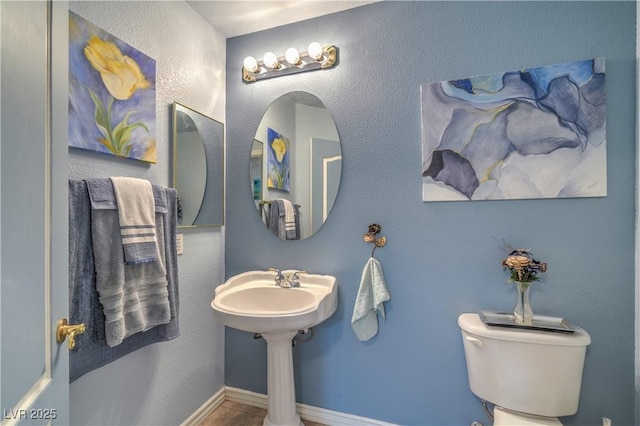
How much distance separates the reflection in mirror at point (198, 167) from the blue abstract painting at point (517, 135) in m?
1.23

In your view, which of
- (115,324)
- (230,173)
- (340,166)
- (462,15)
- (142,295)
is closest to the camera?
(115,324)

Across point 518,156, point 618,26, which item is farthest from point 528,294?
point 618,26

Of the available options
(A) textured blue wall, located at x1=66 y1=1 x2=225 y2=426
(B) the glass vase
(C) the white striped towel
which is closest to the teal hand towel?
(B) the glass vase

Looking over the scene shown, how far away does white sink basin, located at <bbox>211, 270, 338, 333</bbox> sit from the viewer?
1.41 meters

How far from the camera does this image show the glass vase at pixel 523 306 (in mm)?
1398

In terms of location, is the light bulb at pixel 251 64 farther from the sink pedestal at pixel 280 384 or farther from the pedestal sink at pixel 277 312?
the sink pedestal at pixel 280 384

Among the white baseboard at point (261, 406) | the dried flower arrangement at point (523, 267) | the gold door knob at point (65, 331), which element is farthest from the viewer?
the white baseboard at point (261, 406)

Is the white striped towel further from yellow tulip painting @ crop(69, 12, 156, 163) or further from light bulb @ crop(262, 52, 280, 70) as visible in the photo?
light bulb @ crop(262, 52, 280, 70)

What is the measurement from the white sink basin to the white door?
2.33ft

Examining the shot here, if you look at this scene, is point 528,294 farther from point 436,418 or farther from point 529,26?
point 529,26

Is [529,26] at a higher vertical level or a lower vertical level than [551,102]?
higher

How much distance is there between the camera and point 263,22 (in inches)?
74.5

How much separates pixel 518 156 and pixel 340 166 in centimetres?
88

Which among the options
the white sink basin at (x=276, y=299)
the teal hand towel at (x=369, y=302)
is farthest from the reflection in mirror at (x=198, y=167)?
the teal hand towel at (x=369, y=302)
